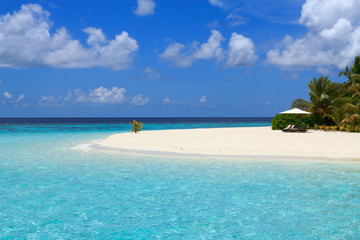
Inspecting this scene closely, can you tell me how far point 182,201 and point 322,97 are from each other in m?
27.6

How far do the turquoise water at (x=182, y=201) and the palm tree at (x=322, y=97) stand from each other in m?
20.0

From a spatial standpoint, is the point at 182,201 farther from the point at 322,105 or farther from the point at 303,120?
the point at 322,105

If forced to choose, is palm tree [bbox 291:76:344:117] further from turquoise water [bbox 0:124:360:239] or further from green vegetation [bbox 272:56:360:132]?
turquoise water [bbox 0:124:360:239]

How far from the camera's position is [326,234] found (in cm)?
586

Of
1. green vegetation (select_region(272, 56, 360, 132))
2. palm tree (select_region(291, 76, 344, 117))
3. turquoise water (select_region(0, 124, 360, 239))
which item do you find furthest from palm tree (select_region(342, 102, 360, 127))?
turquoise water (select_region(0, 124, 360, 239))

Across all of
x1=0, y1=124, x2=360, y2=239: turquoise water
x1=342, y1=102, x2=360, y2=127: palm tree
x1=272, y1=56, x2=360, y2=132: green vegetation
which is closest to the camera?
x1=0, y1=124, x2=360, y2=239: turquoise water

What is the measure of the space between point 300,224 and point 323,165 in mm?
7675

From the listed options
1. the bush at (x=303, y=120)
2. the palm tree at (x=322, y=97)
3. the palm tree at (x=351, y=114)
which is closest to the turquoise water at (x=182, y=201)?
the palm tree at (x=351, y=114)

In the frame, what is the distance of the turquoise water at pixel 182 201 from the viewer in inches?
240

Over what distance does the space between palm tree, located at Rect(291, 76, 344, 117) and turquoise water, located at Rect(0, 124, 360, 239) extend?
1997cm

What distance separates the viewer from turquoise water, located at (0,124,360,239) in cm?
609

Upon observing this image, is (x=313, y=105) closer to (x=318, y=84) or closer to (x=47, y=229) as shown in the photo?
(x=318, y=84)

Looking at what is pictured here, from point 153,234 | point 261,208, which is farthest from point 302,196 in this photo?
point 153,234

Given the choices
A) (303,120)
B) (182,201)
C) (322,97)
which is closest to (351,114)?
(322,97)
